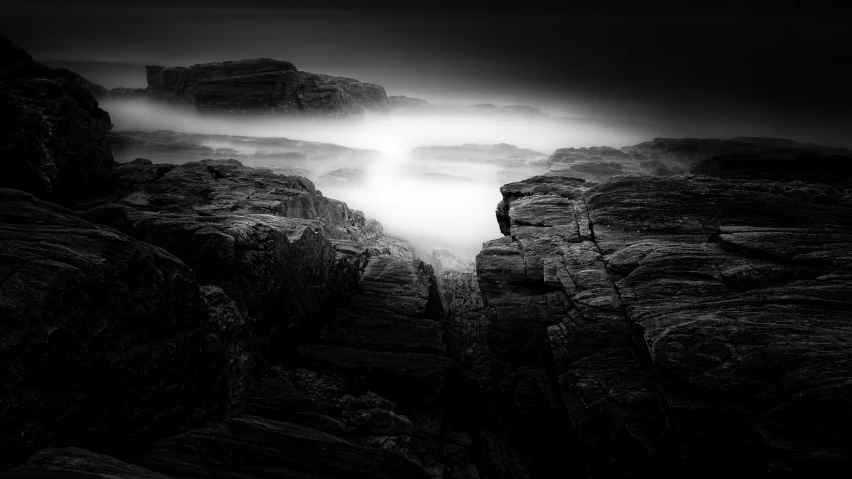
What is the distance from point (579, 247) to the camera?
999 inches

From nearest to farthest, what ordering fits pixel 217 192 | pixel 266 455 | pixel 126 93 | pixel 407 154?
pixel 266 455, pixel 217 192, pixel 126 93, pixel 407 154

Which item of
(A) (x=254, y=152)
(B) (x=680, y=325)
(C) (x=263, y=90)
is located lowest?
(B) (x=680, y=325)

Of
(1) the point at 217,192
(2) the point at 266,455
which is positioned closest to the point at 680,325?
(2) the point at 266,455

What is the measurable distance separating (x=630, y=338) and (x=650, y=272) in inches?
149

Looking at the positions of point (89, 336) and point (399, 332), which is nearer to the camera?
point (89, 336)

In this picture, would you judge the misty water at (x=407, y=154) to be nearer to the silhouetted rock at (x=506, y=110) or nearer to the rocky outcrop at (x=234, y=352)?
the silhouetted rock at (x=506, y=110)

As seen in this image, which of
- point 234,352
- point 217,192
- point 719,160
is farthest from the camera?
point 719,160

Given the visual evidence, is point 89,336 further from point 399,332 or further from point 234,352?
point 399,332

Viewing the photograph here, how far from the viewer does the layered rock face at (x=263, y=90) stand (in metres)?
130

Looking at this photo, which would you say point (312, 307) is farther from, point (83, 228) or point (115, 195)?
point (115, 195)

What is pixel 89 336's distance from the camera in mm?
13914

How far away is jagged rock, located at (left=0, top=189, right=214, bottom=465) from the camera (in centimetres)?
1207

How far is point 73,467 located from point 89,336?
533 centimetres

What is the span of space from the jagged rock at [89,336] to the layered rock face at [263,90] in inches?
4820
